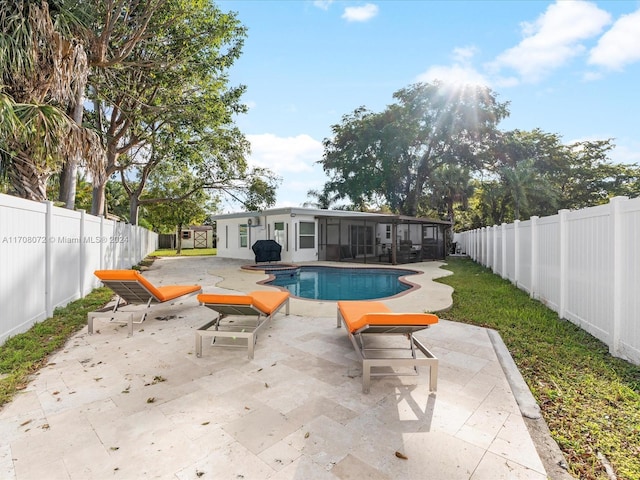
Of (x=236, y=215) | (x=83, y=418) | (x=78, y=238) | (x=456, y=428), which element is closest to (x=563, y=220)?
(x=456, y=428)

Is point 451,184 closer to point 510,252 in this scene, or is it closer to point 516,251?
point 510,252

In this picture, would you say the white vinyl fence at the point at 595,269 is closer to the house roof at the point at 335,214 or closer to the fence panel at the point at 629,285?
the fence panel at the point at 629,285

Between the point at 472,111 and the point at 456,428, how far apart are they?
1091 inches

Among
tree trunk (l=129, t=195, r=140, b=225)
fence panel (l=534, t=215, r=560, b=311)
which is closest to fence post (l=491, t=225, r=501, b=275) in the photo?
fence panel (l=534, t=215, r=560, b=311)

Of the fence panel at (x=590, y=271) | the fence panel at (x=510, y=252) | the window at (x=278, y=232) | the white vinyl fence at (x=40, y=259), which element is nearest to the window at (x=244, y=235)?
the window at (x=278, y=232)

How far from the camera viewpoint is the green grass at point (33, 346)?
3.11m

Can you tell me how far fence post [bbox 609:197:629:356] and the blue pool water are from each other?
17.7ft

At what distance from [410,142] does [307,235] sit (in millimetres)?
13044

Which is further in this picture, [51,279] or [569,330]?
[51,279]

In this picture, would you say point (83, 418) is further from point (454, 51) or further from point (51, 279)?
point (454, 51)

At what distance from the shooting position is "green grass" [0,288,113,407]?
10.2ft

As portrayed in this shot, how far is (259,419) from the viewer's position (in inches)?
97.4

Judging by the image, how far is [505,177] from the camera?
2570 cm

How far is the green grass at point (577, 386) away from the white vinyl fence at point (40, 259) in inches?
239
